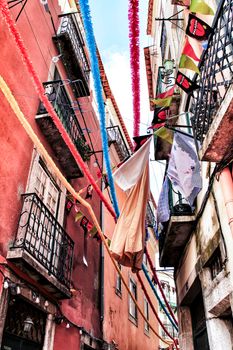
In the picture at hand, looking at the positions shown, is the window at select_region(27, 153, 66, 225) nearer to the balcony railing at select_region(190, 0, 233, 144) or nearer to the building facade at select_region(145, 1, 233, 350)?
the building facade at select_region(145, 1, 233, 350)

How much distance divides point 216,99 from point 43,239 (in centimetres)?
467

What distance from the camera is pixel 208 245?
608cm

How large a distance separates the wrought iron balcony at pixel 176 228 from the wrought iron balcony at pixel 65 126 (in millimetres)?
3062

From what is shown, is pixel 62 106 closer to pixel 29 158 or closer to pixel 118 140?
pixel 29 158

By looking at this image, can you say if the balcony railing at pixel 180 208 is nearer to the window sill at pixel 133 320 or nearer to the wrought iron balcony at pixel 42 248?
the wrought iron balcony at pixel 42 248

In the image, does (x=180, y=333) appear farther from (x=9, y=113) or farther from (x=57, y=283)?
(x=9, y=113)

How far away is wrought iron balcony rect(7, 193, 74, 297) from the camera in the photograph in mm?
6391

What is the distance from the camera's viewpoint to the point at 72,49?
1112 centimetres

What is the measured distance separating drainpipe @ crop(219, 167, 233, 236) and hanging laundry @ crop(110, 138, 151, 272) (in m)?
1.73

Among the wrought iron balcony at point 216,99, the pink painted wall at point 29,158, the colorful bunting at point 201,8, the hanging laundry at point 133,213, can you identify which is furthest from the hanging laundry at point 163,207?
the colorful bunting at point 201,8

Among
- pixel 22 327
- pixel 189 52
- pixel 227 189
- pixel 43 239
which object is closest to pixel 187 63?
pixel 189 52

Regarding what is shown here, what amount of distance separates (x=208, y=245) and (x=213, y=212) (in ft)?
2.31

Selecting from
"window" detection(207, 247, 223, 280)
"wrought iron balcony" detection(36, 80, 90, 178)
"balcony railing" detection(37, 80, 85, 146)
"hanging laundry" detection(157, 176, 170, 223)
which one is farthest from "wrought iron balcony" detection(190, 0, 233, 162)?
"balcony railing" detection(37, 80, 85, 146)

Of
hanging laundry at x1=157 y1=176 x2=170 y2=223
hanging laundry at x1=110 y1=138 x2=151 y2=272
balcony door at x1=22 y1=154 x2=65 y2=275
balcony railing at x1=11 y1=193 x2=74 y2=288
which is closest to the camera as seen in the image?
hanging laundry at x1=110 y1=138 x2=151 y2=272
